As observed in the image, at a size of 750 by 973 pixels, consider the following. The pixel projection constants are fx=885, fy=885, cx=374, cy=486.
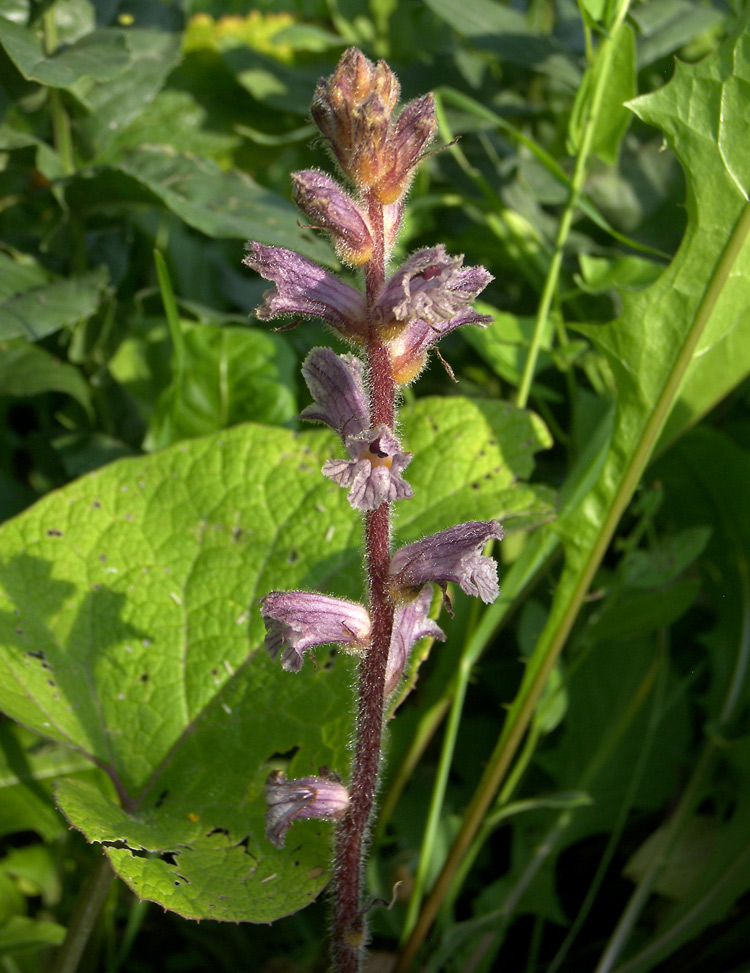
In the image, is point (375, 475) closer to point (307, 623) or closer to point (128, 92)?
point (307, 623)

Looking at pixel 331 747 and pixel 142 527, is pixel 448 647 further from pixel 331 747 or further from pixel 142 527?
pixel 142 527

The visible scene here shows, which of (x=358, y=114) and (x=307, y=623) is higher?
(x=358, y=114)

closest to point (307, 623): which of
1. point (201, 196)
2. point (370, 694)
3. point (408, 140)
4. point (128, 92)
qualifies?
point (370, 694)

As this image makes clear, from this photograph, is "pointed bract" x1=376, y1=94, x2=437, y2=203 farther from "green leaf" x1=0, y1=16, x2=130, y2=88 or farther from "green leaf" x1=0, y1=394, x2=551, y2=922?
"green leaf" x1=0, y1=16, x2=130, y2=88

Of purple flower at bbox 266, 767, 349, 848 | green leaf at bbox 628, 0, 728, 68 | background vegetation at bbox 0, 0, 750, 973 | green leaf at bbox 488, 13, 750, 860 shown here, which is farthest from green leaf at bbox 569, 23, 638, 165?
purple flower at bbox 266, 767, 349, 848

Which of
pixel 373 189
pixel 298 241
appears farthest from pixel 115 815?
pixel 298 241
